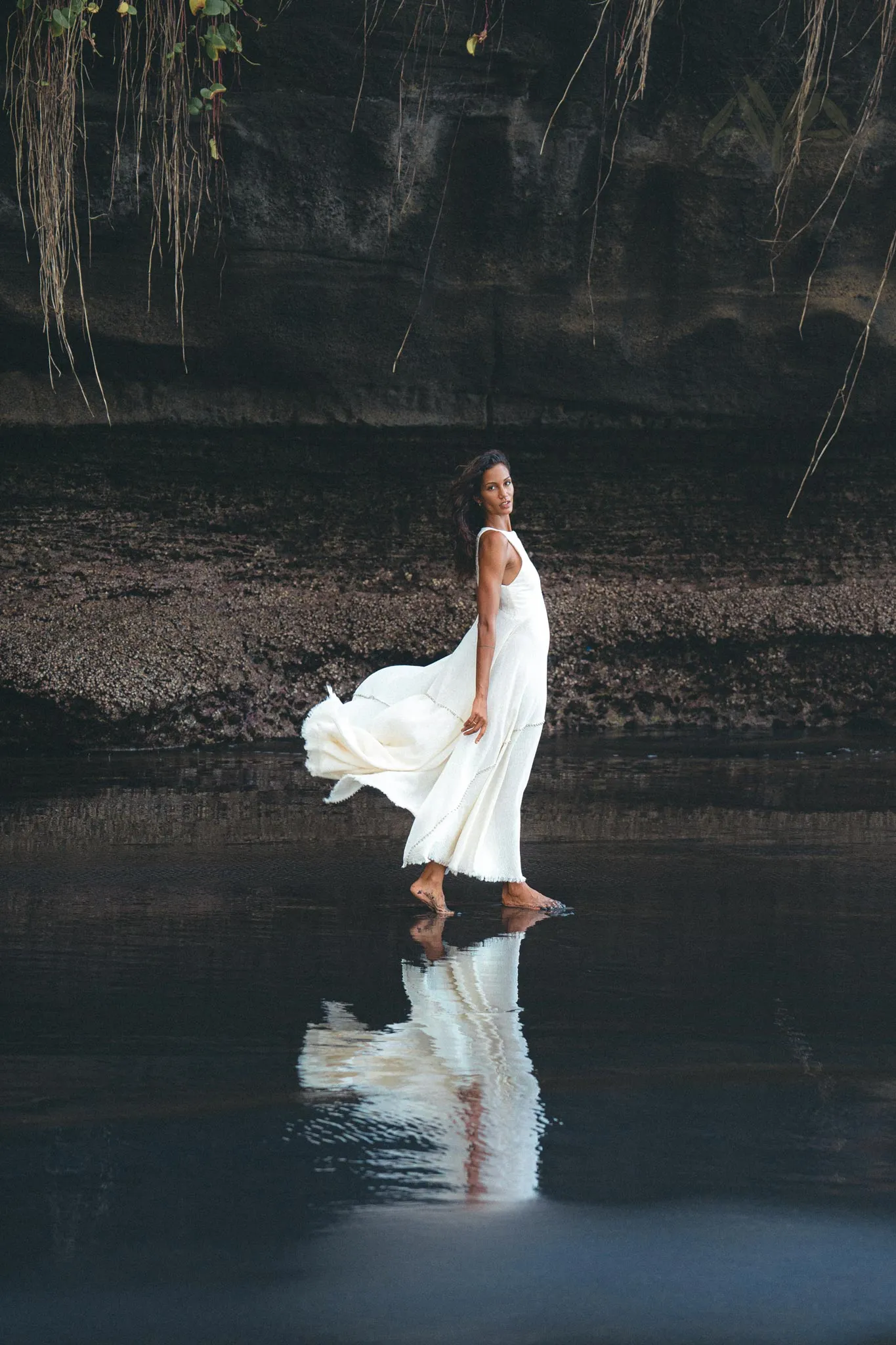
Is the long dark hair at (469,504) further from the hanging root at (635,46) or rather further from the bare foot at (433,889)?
the hanging root at (635,46)

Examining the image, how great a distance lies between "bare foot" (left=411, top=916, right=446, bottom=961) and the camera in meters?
4.91

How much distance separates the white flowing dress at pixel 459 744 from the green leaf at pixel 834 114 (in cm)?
565

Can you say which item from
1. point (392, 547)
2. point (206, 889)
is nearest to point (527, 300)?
point (392, 547)

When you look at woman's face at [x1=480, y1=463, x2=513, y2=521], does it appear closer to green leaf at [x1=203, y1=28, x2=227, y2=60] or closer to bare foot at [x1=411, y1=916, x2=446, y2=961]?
bare foot at [x1=411, y1=916, x2=446, y2=961]

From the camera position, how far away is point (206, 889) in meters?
5.78

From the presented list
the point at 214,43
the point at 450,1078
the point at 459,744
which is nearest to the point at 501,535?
the point at 459,744

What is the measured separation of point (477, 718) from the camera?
221 inches

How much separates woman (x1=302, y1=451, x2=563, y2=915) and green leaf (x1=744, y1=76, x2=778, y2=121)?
5187mm

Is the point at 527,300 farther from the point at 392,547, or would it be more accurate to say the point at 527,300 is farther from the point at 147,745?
the point at 147,745

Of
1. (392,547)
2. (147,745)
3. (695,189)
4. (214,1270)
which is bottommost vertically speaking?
(147,745)

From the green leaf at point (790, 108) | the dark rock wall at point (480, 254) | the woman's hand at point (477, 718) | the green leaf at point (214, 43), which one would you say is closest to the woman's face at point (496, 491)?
the woman's hand at point (477, 718)

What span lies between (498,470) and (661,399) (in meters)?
4.96

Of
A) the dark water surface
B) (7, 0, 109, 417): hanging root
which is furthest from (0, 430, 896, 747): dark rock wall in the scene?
the dark water surface

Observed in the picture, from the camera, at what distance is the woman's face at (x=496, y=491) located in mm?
5699
